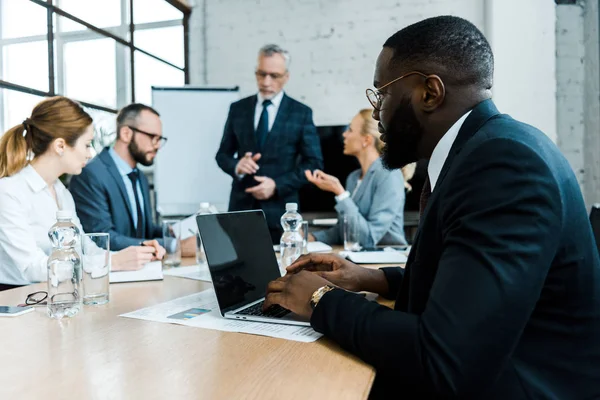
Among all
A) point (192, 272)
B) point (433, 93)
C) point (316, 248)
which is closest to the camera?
point (433, 93)

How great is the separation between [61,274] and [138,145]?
60.9 inches

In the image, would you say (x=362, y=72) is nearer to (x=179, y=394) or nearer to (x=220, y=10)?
(x=220, y=10)

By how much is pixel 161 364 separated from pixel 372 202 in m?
1.78

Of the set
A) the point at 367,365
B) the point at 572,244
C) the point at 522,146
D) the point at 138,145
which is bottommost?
the point at 367,365

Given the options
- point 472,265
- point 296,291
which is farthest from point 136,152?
point 472,265

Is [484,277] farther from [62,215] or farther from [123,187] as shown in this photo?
[123,187]

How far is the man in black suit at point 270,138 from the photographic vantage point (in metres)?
2.89

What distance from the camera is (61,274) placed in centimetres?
106

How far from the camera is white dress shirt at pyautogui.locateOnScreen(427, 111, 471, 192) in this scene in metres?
0.85

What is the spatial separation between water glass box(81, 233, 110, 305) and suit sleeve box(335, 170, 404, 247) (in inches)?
47.5

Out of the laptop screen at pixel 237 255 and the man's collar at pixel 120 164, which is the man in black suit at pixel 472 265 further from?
the man's collar at pixel 120 164

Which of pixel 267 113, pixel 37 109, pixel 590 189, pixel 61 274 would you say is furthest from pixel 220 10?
pixel 61 274

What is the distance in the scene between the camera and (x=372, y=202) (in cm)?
238

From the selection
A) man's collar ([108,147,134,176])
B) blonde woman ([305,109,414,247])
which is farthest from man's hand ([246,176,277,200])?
man's collar ([108,147,134,176])
